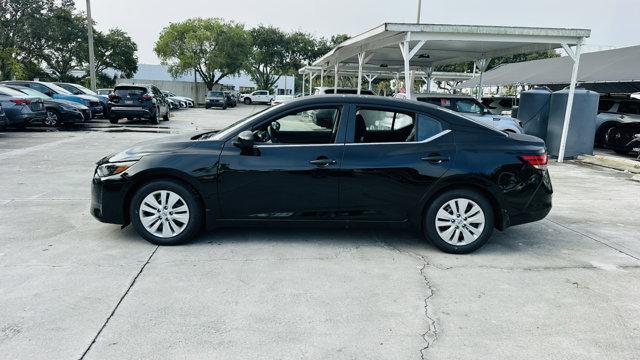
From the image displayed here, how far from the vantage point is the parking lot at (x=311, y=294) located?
3123 millimetres

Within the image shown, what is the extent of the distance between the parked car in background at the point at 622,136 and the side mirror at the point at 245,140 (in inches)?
500

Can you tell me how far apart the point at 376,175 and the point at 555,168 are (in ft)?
27.0

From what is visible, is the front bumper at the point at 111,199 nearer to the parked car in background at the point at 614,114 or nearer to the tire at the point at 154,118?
the parked car in background at the point at 614,114

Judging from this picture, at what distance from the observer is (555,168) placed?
1130cm

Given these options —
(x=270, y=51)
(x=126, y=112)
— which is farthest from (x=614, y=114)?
(x=270, y=51)

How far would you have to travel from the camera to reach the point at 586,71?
1931 cm

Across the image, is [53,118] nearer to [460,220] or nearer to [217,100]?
[460,220]

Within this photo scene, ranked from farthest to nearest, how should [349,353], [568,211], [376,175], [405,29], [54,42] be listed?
[54,42] → [405,29] → [568,211] → [376,175] → [349,353]

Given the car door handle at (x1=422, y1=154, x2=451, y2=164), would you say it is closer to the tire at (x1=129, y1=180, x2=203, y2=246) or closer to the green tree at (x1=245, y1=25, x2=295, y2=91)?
the tire at (x1=129, y1=180, x2=203, y2=246)

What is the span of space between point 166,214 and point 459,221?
9.64 ft

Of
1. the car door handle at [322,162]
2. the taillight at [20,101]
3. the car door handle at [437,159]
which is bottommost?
the car door handle at [322,162]

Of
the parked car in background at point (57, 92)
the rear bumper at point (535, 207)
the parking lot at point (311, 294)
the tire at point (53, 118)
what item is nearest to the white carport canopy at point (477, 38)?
the parking lot at point (311, 294)

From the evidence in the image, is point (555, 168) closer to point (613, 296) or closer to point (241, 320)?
point (613, 296)

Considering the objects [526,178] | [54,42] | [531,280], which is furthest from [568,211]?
[54,42]
